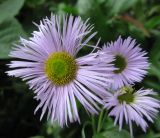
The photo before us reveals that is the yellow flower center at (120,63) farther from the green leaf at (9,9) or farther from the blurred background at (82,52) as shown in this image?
the green leaf at (9,9)

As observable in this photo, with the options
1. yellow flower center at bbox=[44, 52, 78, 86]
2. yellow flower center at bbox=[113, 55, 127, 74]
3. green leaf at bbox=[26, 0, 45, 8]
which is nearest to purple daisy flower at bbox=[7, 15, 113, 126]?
yellow flower center at bbox=[44, 52, 78, 86]

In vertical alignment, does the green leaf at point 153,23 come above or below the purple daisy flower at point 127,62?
above

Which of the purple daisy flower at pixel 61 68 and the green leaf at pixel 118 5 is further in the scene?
the green leaf at pixel 118 5

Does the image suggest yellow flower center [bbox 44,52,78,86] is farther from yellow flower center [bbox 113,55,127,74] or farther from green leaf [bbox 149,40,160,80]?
green leaf [bbox 149,40,160,80]

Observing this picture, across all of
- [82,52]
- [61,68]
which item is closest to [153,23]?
[82,52]

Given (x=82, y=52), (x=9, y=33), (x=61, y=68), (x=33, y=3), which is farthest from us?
(x=33, y=3)

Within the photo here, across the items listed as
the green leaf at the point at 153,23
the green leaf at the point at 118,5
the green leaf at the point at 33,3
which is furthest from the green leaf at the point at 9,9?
the green leaf at the point at 153,23

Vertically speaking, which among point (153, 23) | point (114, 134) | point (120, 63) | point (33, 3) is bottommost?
point (114, 134)

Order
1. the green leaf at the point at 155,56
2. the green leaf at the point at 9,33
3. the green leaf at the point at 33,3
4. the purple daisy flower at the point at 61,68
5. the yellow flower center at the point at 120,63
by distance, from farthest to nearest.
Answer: the green leaf at the point at 33,3 → the green leaf at the point at 155,56 → the green leaf at the point at 9,33 → the yellow flower center at the point at 120,63 → the purple daisy flower at the point at 61,68

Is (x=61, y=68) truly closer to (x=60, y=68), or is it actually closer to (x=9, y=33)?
(x=60, y=68)
